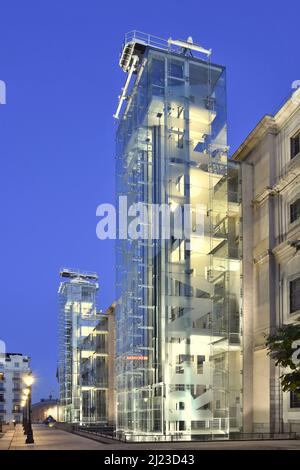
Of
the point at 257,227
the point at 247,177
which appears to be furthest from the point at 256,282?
the point at 247,177

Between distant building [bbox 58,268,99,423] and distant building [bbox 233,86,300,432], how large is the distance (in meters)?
45.7

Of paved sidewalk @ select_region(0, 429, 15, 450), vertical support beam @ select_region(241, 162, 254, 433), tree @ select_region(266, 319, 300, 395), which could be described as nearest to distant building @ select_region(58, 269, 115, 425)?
paved sidewalk @ select_region(0, 429, 15, 450)

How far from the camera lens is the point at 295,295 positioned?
3550cm

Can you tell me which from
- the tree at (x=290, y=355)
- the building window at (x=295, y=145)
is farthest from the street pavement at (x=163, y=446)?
the building window at (x=295, y=145)

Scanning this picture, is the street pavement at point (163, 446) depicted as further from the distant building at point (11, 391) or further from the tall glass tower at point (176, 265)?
the distant building at point (11, 391)

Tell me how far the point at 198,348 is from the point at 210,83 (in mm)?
16479

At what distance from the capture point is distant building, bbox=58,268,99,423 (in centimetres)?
8425

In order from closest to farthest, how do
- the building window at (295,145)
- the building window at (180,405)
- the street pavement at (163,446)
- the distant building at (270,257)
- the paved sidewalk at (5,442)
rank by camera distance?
the street pavement at (163,446), the paved sidewalk at (5,442), the building window at (180,405), the distant building at (270,257), the building window at (295,145)

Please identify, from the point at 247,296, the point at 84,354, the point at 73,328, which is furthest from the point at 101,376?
the point at 247,296

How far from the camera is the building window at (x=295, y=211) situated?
3641cm

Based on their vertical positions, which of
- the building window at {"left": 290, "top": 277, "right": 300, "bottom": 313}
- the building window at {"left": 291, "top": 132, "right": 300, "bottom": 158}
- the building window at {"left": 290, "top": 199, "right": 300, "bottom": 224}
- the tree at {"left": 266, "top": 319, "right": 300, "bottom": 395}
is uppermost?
the building window at {"left": 291, "top": 132, "right": 300, "bottom": 158}

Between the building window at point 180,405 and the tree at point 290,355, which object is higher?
the tree at point 290,355

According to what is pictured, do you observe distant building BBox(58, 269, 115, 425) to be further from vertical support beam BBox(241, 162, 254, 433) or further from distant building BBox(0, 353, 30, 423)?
distant building BBox(0, 353, 30, 423)

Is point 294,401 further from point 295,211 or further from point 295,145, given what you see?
point 295,145
